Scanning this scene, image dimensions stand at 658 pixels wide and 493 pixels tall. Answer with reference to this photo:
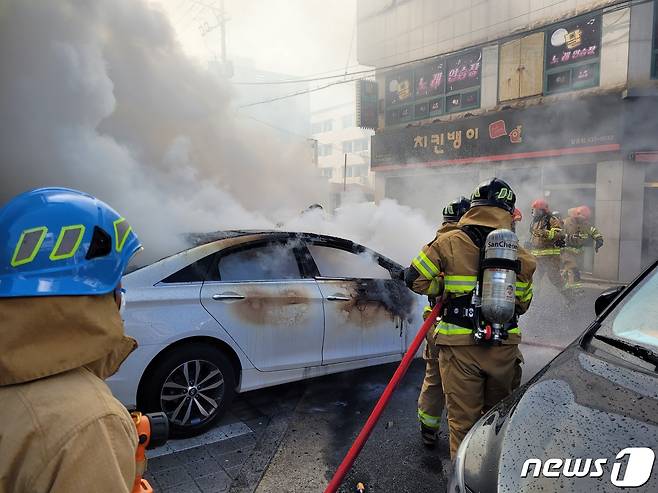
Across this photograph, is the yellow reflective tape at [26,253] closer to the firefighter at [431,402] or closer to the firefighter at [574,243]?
the firefighter at [431,402]

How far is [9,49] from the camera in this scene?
627 centimetres

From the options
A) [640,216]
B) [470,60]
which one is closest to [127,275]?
[640,216]

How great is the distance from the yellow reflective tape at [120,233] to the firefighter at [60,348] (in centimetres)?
2

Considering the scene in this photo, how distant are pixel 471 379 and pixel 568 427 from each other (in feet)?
4.04

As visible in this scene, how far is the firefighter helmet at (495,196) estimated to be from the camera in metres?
3.01

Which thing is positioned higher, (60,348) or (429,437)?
(60,348)

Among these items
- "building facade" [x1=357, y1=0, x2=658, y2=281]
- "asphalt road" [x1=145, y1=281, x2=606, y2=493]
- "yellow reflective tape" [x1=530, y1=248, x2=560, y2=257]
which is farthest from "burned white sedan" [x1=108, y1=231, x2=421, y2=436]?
"building facade" [x1=357, y1=0, x2=658, y2=281]

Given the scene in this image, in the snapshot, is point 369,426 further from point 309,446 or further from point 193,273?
point 193,273

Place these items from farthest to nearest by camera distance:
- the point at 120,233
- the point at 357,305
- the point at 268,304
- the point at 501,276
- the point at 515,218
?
the point at 515,218
the point at 357,305
the point at 268,304
the point at 501,276
the point at 120,233

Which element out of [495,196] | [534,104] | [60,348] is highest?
[534,104]

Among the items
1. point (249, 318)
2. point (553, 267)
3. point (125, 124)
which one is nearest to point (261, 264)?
point (249, 318)

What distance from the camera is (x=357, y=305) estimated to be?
4316 mm

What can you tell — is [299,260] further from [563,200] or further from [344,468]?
[563,200]

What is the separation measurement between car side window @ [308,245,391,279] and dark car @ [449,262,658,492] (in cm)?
243
